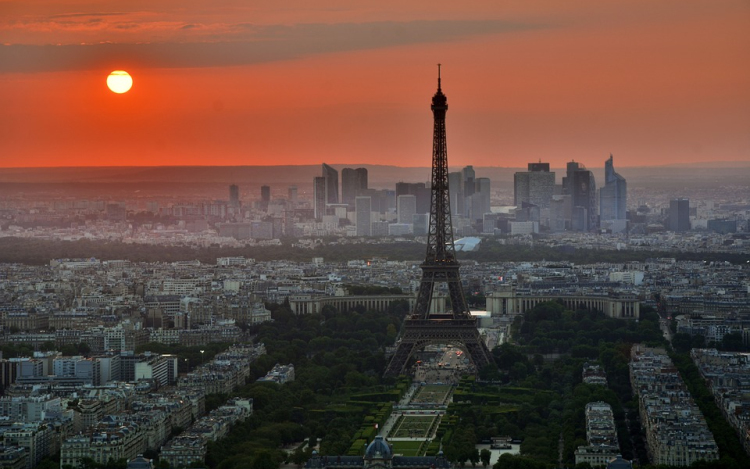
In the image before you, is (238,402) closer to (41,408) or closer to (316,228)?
(41,408)

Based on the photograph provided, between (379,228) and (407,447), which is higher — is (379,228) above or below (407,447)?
above

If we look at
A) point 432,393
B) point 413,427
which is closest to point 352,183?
point 432,393

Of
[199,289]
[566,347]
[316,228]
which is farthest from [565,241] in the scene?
[566,347]

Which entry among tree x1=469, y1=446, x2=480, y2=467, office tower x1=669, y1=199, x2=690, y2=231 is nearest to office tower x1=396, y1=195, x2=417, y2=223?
office tower x1=669, y1=199, x2=690, y2=231

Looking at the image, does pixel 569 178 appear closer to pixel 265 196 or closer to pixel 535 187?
pixel 535 187

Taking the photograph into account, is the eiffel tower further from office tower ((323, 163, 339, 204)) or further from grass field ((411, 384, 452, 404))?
office tower ((323, 163, 339, 204))
